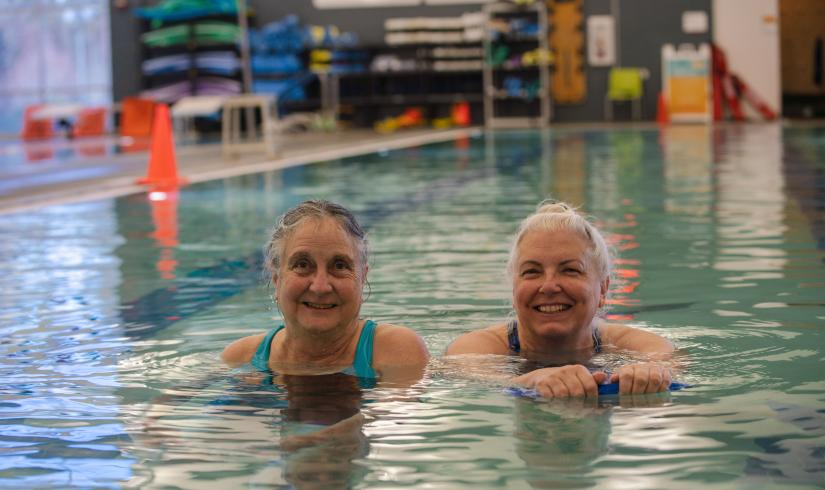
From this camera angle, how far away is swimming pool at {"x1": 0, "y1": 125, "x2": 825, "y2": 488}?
2777mm

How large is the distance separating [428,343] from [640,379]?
1.21 metres

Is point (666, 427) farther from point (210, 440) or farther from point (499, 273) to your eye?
point (499, 273)

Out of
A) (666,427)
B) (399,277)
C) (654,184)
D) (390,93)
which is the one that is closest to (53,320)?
(399,277)

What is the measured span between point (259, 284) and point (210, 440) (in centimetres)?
297

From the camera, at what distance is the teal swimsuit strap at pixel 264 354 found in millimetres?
3811

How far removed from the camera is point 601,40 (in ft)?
81.6

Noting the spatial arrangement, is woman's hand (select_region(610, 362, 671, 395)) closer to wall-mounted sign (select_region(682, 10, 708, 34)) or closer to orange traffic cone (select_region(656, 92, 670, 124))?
orange traffic cone (select_region(656, 92, 670, 124))

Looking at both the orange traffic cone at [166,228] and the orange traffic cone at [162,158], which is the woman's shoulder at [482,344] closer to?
the orange traffic cone at [166,228]

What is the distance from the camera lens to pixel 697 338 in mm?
4344

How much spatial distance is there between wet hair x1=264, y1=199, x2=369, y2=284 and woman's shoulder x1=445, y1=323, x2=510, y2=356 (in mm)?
511

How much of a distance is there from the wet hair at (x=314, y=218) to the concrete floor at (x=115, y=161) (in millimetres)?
7101

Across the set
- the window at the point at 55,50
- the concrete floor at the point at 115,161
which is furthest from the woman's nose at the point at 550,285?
the window at the point at 55,50

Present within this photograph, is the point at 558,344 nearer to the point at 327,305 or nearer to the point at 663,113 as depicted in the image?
the point at 327,305

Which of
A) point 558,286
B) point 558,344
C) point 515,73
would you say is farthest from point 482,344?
point 515,73
